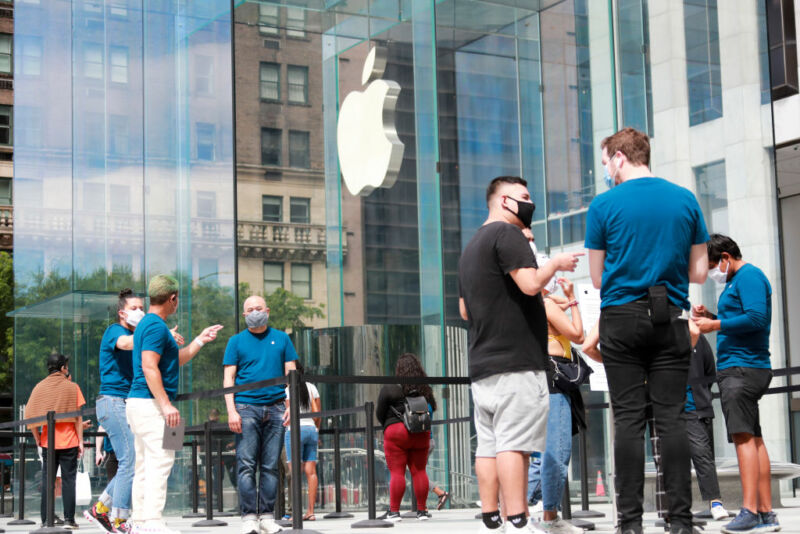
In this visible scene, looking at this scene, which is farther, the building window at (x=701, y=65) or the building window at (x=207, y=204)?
the building window at (x=207, y=204)

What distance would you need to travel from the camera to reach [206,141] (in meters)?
16.4

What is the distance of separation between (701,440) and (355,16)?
9.51 metres

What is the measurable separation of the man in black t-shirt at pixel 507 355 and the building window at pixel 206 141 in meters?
10.8

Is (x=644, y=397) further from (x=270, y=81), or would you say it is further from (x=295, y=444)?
(x=270, y=81)

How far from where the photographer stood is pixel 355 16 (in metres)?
16.7

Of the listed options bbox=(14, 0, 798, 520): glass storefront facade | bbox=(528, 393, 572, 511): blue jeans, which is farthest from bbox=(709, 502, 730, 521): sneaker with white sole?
bbox=(14, 0, 798, 520): glass storefront facade

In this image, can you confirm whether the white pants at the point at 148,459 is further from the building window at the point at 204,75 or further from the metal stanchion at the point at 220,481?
the building window at the point at 204,75

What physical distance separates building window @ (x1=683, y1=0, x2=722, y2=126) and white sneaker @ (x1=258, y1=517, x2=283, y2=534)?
9.63m

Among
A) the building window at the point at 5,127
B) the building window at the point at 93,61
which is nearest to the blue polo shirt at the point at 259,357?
the building window at the point at 93,61

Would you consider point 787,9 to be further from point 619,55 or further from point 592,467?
point 592,467

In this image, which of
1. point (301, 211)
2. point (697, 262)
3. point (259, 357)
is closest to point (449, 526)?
point (259, 357)

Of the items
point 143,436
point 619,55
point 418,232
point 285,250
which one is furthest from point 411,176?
point 143,436

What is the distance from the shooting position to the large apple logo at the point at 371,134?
1577 centimetres

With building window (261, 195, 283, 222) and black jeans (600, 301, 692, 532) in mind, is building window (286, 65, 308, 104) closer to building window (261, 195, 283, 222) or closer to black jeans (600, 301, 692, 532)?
building window (261, 195, 283, 222)
